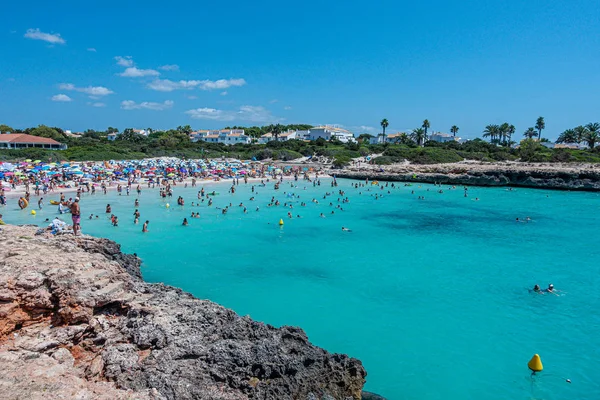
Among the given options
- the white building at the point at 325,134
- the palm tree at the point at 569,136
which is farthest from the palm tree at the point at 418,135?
the palm tree at the point at 569,136

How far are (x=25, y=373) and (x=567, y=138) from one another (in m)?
118

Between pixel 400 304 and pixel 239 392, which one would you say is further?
pixel 400 304

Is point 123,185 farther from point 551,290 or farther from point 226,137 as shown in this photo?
point 226,137

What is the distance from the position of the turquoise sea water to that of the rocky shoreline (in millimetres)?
20064

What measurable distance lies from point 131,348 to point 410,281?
523 inches

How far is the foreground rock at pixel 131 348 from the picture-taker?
6402 mm

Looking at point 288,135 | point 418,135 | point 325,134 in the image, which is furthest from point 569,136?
point 288,135

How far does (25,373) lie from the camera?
6062 mm

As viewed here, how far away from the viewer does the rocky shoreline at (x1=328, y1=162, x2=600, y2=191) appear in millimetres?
53000

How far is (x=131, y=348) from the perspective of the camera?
7.38 metres

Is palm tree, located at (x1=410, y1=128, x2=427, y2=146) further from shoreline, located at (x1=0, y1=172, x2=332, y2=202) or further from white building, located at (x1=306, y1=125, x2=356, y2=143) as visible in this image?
shoreline, located at (x1=0, y1=172, x2=332, y2=202)

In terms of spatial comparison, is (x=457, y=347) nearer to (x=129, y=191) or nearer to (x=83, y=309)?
(x=83, y=309)

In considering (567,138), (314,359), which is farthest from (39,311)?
(567,138)

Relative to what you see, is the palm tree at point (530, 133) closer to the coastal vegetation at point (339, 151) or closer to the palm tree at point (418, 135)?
the coastal vegetation at point (339, 151)
